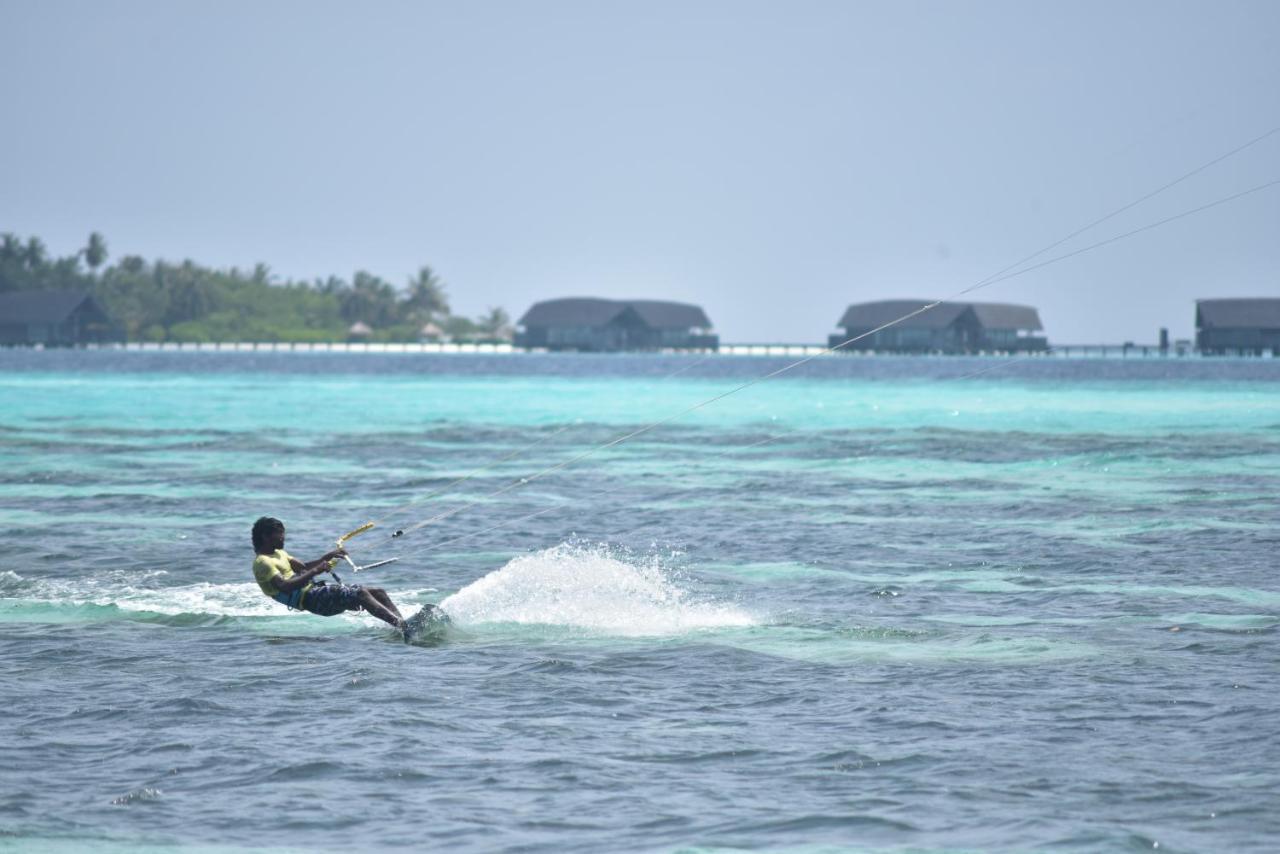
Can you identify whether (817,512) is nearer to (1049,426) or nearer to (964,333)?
(1049,426)

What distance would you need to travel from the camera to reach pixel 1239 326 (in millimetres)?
175000

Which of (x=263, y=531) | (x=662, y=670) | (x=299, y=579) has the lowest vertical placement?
(x=662, y=670)

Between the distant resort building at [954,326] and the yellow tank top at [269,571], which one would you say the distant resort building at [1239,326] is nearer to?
the distant resort building at [954,326]

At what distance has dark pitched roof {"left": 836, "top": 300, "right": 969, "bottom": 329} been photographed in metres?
194

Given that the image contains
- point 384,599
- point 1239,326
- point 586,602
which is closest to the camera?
point 384,599

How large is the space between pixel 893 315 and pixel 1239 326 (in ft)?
127

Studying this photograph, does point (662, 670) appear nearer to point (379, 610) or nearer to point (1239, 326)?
point (379, 610)

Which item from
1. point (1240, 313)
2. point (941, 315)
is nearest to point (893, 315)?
point (941, 315)

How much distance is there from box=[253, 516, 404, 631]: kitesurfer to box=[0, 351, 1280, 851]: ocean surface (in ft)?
1.27

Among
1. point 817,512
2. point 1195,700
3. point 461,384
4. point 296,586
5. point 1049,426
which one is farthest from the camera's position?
point 461,384

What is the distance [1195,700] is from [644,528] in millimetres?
15108

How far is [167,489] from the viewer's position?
3391 centimetres

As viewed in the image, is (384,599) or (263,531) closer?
(263,531)

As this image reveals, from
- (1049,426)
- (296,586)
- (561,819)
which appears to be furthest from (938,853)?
(1049,426)
